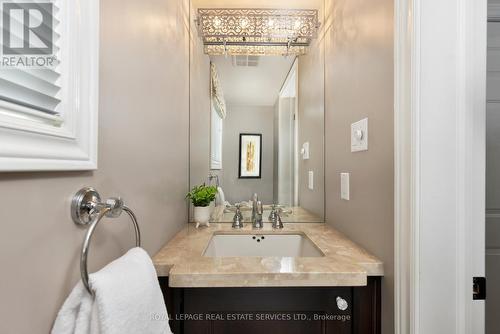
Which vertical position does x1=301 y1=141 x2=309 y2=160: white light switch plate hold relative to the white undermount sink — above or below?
above

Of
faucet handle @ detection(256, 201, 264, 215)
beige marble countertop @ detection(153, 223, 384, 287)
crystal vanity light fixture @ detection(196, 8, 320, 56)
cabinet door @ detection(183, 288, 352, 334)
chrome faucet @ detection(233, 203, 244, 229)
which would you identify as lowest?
cabinet door @ detection(183, 288, 352, 334)

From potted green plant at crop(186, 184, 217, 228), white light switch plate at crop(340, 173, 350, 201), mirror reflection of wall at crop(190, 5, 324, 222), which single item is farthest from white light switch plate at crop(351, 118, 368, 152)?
potted green plant at crop(186, 184, 217, 228)

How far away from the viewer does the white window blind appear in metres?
0.35

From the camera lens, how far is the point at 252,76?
4.80 ft

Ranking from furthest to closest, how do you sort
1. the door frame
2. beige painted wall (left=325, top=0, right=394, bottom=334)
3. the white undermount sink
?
the white undermount sink < beige painted wall (left=325, top=0, right=394, bottom=334) < the door frame

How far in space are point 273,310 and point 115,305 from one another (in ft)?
1.77

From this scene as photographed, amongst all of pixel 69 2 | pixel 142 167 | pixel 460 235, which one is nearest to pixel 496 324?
pixel 460 235

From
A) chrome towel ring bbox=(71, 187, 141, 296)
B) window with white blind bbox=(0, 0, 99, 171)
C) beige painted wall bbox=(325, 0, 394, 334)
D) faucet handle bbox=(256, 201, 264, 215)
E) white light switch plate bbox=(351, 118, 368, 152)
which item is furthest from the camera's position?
faucet handle bbox=(256, 201, 264, 215)

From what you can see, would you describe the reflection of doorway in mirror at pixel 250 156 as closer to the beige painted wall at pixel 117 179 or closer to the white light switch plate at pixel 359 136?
the beige painted wall at pixel 117 179

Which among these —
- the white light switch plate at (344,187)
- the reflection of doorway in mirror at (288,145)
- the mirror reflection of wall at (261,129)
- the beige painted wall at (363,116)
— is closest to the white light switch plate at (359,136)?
the beige painted wall at (363,116)

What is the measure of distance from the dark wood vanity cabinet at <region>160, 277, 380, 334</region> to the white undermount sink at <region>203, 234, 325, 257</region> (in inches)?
15.2

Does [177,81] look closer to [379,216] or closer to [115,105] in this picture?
[115,105]

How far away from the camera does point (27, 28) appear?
0.39 metres

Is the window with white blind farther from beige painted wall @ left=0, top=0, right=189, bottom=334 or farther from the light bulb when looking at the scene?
the light bulb
